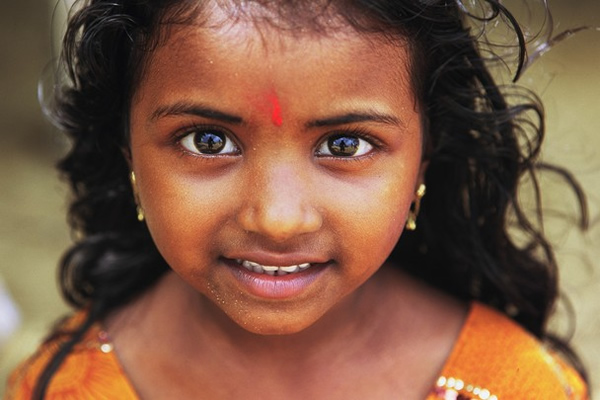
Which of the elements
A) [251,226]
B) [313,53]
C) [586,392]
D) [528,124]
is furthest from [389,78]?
[586,392]

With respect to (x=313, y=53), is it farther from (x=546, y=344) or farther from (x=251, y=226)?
(x=546, y=344)

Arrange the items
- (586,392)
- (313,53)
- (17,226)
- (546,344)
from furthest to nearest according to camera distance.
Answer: (17,226) < (546,344) < (586,392) < (313,53)

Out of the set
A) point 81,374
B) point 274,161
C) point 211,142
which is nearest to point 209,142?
point 211,142

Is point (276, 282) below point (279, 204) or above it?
below

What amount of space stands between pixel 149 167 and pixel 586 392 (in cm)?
89

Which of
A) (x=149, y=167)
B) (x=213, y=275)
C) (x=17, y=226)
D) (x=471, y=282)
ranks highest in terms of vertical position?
(x=149, y=167)

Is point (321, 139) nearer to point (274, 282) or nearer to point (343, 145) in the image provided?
point (343, 145)

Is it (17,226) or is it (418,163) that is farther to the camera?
(17,226)

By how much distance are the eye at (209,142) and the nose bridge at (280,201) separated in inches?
2.7

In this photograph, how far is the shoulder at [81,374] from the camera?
1.56 m

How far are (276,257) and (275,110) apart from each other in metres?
0.21

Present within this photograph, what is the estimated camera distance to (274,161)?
1.22m

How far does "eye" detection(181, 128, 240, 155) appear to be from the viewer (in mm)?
1275

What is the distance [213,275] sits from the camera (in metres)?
1.32
